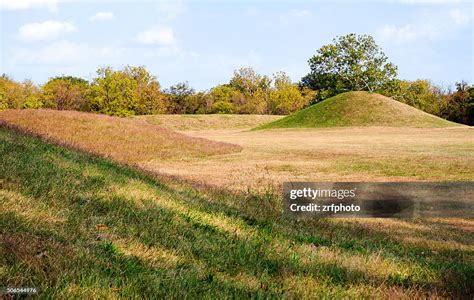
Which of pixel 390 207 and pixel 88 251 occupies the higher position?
pixel 88 251

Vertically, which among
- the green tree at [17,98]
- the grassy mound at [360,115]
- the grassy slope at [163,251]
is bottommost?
the grassy slope at [163,251]

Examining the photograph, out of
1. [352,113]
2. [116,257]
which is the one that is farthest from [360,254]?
[352,113]

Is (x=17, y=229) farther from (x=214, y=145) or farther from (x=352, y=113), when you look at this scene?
(x=352, y=113)

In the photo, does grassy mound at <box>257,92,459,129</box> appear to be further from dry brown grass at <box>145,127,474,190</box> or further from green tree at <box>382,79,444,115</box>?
dry brown grass at <box>145,127,474,190</box>

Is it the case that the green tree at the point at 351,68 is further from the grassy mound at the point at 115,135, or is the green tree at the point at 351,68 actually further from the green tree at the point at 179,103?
the grassy mound at the point at 115,135

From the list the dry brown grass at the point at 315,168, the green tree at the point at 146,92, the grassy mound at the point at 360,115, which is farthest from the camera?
the green tree at the point at 146,92

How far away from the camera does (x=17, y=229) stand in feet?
18.7

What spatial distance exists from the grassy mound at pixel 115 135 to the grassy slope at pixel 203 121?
161 ft

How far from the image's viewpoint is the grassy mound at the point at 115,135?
30.6m

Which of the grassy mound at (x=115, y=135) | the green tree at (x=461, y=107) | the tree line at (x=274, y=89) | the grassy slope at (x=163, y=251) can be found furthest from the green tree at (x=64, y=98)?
the grassy slope at (x=163, y=251)

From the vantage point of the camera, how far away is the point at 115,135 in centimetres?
3406

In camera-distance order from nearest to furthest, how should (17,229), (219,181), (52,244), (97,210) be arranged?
(52,244), (17,229), (97,210), (219,181)

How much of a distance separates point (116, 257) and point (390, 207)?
10.6 m

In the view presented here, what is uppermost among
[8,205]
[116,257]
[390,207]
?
[8,205]
